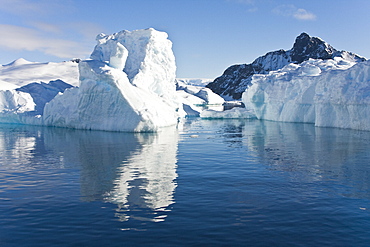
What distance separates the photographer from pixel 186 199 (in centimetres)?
786

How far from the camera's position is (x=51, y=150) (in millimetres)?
16203

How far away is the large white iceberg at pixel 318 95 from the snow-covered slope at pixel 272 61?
62.0m

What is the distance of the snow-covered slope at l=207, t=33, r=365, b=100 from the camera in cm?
10481

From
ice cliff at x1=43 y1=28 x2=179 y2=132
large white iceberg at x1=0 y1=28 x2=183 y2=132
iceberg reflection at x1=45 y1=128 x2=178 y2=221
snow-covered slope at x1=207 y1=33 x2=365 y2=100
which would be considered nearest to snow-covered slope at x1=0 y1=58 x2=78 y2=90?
large white iceberg at x1=0 y1=28 x2=183 y2=132

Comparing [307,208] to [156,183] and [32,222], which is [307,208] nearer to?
[156,183]

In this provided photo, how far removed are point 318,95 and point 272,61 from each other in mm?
85435

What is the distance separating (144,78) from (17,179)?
30.6 m

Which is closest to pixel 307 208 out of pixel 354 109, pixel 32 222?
pixel 32 222

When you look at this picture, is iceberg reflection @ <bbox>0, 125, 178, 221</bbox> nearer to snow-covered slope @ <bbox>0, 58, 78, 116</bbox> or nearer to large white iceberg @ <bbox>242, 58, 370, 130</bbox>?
large white iceberg @ <bbox>242, 58, 370, 130</bbox>

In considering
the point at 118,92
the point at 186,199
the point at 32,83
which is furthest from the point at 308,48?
the point at 186,199

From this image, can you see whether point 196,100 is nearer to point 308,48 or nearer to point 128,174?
point 128,174

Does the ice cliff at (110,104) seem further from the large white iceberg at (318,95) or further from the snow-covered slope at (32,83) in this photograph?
the large white iceberg at (318,95)

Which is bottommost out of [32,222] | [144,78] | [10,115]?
[32,222]

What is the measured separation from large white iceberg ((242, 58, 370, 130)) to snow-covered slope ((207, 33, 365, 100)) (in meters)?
62.0
